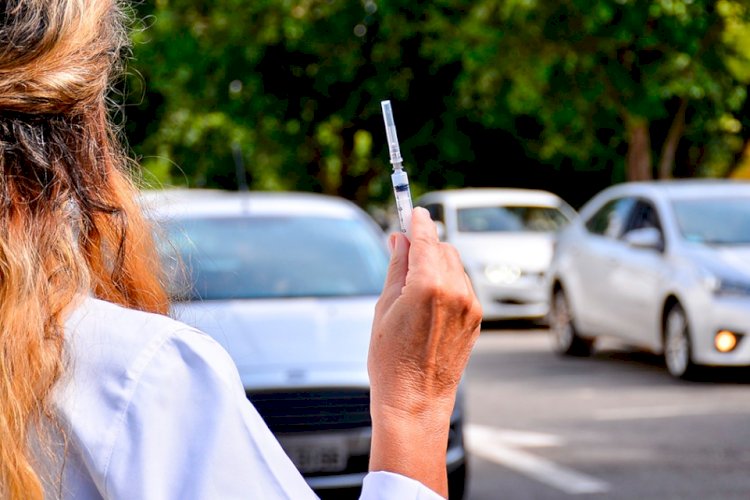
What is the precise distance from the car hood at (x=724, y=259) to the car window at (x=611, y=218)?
1513 mm

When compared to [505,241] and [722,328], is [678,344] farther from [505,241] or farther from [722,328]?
[505,241]

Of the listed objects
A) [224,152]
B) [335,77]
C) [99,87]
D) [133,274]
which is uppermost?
[99,87]

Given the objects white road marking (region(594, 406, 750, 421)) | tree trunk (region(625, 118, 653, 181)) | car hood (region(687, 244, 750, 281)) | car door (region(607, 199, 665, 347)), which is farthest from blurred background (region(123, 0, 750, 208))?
white road marking (region(594, 406, 750, 421))

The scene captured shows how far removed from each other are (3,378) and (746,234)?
10.3 meters

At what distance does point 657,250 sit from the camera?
37.0 ft

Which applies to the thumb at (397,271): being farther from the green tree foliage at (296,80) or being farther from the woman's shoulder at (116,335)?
the green tree foliage at (296,80)

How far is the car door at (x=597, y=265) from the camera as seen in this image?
40.0 ft

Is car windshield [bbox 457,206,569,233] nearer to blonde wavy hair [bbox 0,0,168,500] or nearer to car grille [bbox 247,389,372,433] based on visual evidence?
car grille [bbox 247,389,372,433]

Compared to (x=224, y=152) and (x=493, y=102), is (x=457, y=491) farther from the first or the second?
(x=224, y=152)

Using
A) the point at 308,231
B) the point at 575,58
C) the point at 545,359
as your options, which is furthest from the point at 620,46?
the point at 308,231

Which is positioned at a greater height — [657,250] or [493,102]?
[657,250]

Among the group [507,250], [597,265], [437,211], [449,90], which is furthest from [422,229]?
[449,90]

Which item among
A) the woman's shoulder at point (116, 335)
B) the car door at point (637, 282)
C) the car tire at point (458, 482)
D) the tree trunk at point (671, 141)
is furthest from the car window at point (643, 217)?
the tree trunk at point (671, 141)

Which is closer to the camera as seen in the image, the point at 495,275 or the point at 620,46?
the point at 495,275
